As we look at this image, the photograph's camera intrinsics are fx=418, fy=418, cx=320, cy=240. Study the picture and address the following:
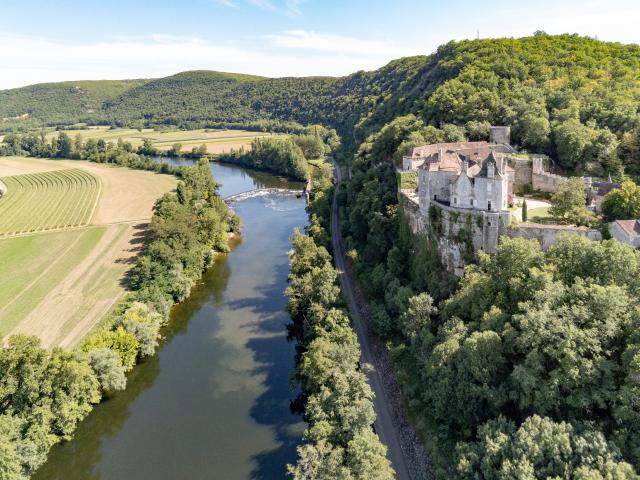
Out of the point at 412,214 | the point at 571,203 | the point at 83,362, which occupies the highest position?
the point at 571,203

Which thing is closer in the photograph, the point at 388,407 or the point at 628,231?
the point at 628,231

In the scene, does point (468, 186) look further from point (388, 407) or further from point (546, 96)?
point (546, 96)

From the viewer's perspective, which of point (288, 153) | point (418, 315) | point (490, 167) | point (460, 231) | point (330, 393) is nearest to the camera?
point (330, 393)

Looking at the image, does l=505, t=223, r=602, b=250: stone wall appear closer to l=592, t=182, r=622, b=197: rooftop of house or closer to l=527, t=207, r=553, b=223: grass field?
l=527, t=207, r=553, b=223: grass field

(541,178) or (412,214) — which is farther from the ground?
(541,178)

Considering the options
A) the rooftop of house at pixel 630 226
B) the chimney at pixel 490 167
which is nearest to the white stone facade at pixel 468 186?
the chimney at pixel 490 167

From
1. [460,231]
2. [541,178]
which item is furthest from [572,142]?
[460,231]
